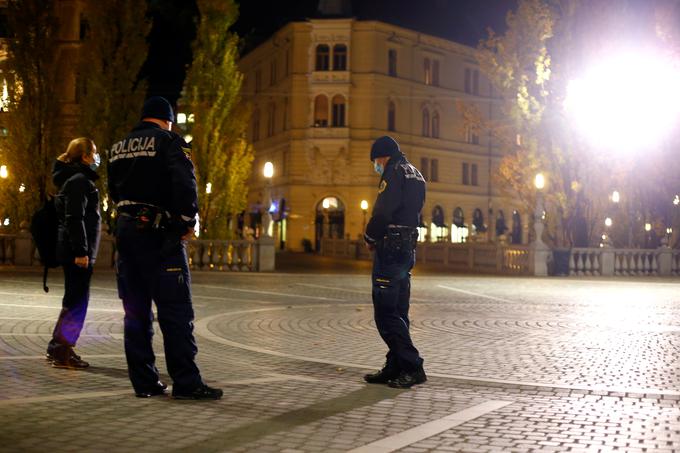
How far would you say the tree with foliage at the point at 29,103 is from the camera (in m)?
31.5

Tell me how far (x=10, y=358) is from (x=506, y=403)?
4.77m

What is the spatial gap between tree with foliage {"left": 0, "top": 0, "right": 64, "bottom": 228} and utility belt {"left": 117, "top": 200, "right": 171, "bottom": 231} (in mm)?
25829

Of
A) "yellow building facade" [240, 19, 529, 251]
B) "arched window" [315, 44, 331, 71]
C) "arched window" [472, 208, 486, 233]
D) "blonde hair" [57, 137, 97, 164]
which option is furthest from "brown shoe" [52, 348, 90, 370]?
"arched window" [472, 208, 486, 233]

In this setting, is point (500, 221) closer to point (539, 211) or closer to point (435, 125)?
point (435, 125)

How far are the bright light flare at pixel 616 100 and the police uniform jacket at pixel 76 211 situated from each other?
25698 millimetres

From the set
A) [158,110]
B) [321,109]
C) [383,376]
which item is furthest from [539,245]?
[321,109]

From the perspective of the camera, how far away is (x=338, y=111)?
2452 inches

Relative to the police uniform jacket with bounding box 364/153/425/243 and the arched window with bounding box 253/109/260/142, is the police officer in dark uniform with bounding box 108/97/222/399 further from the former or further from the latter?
the arched window with bounding box 253/109/260/142

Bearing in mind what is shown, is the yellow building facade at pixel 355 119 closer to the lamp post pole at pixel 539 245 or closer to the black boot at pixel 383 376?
the lamp post pole at pixel 539 245

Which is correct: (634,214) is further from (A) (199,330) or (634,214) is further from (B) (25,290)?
(A) (199,330)

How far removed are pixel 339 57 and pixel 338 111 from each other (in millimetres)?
3603

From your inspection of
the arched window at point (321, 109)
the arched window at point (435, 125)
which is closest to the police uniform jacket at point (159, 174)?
the arched window at point (321, 109)

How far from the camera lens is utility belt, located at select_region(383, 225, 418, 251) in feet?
25.7

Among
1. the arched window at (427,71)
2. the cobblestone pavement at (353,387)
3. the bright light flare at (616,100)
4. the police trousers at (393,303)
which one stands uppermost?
the arched window at (427,71)
